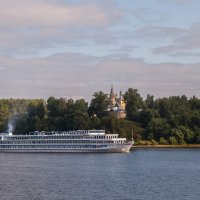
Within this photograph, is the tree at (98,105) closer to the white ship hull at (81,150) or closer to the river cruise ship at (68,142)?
the river cruise ship at (68,142)

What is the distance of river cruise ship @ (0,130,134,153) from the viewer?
13538 cm

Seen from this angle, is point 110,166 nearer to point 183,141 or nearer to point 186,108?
point 183,141

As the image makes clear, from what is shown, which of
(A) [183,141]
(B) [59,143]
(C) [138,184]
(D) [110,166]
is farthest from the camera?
(A) [183,141]

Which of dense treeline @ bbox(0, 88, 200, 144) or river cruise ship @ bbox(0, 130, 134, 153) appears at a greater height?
dense treeline @ bbox(0, 88, 200, 144)

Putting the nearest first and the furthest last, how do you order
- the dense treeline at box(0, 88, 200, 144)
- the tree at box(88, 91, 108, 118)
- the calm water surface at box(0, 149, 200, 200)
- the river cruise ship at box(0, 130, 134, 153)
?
the calm water surface at box(0, 149, 200, 200) → the river cruise ship at box(0, 130, 134, 153) → the dense treeline at box(0, 88, 200, 144) → the tree at box(88, 91, 108, 118)

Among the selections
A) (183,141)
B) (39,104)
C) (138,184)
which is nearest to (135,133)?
(183,141)

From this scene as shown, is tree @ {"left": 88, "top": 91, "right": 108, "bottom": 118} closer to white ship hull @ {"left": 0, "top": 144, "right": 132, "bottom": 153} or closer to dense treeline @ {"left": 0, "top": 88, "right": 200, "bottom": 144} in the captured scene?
dense treeline @ {"left": 0, "top": 88, "right": 200, "bottom": 144}

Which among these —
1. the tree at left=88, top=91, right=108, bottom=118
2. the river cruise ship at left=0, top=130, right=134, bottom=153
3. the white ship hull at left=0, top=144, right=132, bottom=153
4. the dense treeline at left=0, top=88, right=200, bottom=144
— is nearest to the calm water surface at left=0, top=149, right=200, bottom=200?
the white ship hull at left=0, top=144, right=132, bottom=153

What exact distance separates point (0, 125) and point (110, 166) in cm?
10712

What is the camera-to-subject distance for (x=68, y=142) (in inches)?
5536

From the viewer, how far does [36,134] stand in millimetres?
148875

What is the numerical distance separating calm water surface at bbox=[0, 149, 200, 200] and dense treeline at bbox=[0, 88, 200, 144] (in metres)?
68.9

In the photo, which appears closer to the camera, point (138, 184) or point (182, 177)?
point (138, 184)

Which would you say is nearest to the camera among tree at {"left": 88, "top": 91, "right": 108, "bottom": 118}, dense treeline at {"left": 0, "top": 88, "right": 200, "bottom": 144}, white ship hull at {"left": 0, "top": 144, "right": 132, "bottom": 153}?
white ship hull at {"left": 0, "top": 144, "right": 132, "bottom": 153}
